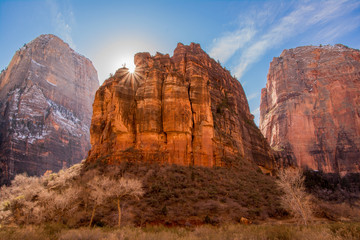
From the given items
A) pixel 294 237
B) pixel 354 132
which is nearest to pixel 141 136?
pixel 294 237

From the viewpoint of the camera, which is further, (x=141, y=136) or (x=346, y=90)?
(x=346, y=90)

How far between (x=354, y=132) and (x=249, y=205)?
65.2 meters

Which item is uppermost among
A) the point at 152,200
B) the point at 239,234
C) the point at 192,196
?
the point at 192,196

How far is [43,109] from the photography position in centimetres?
10381

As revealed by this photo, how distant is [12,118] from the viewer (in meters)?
92.8

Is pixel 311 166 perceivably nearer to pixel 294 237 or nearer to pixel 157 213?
pixel 157 213

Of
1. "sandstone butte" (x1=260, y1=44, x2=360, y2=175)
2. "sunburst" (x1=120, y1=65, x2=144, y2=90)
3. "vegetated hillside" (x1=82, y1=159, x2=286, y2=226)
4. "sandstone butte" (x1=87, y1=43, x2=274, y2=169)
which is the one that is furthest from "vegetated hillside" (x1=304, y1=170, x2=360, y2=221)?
"sunburst" (x1=120, y1=65, x2=144, y2=90)

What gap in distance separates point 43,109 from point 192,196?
96.0 meters

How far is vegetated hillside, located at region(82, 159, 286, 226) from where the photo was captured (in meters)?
24.6

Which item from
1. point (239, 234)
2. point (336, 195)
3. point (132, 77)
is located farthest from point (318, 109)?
point (239, 234)

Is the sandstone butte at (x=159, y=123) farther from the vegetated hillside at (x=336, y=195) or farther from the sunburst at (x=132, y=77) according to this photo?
the vegetated hillside at (x=336, y=195)

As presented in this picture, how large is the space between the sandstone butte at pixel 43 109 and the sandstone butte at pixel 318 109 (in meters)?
82.4

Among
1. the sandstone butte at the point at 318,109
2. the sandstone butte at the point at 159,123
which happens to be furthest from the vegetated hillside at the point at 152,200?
the sandstone butte at the point at 318,109

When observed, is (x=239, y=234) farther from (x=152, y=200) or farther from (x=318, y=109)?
(x=318, y=109)
